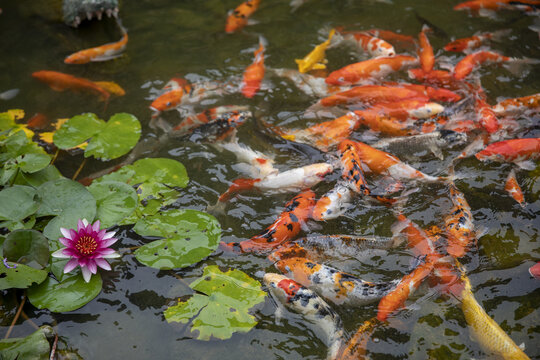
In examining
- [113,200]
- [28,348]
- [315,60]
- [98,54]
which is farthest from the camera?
[98,54]

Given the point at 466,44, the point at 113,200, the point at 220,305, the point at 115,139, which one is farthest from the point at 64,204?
the point at 466,44

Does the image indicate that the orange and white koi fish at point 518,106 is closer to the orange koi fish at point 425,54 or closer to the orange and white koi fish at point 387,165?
the orange koi fish at point 425,54

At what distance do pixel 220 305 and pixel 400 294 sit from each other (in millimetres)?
1084

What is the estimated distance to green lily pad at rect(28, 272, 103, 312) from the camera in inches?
100

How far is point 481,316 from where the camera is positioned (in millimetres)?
2420

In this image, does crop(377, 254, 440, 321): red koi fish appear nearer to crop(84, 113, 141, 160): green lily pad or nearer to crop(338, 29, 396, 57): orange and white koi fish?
crop(84, 113, 141, 160): green lily pad

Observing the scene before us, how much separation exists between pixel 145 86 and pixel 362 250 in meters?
2.87

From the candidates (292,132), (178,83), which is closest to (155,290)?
(292,132)

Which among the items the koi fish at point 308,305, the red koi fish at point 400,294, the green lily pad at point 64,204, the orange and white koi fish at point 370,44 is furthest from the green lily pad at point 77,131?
the orange and white koi fish at point 370,44

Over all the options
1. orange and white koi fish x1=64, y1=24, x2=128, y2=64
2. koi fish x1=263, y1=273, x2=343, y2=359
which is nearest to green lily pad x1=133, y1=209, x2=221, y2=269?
koi fish x1=263, y1=273, x2=343, y2=359

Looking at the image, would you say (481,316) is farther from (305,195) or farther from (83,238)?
(83,238)

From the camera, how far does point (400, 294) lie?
2.52 meters

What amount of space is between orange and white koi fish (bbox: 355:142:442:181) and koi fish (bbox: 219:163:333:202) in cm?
30

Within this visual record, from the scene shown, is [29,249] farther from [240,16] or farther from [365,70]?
[240,16]
